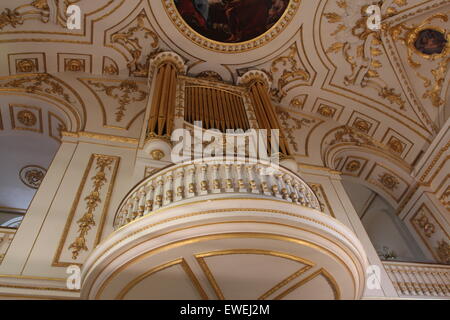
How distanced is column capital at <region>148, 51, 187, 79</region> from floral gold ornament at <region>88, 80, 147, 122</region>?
464 millimetres

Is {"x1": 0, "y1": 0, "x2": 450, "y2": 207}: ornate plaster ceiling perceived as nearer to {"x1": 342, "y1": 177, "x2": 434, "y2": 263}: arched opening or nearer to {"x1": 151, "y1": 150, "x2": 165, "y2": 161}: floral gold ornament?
{"x1": 342, "y1": 177, "x2": 434, "y2": 263}: arched opening

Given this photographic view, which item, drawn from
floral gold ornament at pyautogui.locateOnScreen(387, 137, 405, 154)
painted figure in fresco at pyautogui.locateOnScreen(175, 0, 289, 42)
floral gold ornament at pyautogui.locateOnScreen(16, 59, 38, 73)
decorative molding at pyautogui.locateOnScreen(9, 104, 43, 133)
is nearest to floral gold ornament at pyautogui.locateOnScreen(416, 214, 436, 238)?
floral gold ornament at pyautogui.locateOnScreen(387, 137, 405, 154)

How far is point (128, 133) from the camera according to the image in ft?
24.3

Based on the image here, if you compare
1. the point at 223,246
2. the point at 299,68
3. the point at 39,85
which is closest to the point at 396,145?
the point at 299,68

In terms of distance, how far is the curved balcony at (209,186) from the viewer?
430 cm

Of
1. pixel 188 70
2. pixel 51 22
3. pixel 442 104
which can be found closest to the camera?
pixel 51 22

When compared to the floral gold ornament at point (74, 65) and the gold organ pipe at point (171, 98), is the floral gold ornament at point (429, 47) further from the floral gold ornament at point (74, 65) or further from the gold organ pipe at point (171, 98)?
the floral gold ornament at point (74, 65)

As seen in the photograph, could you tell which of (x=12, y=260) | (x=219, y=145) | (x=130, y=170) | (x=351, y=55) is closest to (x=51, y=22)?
(x=130, y=170)

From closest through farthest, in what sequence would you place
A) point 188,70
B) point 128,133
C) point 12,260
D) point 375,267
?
point 12,260
point 375,267
point 128,133
point 188,70

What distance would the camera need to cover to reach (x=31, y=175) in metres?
9.07

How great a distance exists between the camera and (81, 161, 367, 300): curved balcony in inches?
154

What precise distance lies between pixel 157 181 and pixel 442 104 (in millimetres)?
7117

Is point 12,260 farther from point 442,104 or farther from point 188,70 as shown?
point 442,104

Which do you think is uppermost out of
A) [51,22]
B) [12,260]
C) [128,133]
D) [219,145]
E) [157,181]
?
[51,22]
